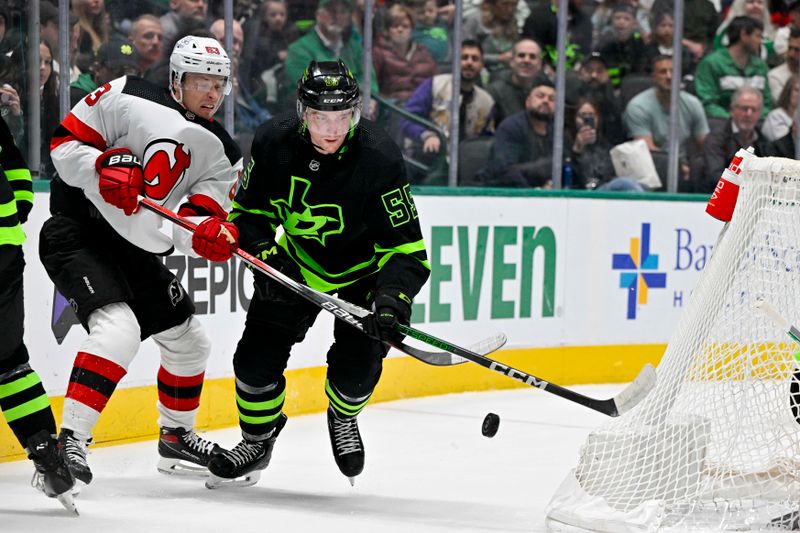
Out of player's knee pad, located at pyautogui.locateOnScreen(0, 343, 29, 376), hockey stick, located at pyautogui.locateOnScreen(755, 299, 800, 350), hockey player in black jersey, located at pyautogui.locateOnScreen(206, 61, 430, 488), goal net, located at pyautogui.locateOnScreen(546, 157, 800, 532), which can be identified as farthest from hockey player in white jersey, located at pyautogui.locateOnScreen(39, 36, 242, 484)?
hockey stick, located at pyautogui.locateOnScreen(755, 299, 800, 350)

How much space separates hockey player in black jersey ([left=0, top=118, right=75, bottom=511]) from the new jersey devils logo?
0.45m

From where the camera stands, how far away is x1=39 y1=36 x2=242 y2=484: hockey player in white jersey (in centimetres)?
309

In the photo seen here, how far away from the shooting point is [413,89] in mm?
5297

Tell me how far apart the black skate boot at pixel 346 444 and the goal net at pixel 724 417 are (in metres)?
0.54

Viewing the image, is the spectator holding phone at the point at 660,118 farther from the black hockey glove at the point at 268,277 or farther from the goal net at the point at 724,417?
the black hockey glove at the point at 268,277

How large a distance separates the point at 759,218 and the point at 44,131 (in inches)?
88.0

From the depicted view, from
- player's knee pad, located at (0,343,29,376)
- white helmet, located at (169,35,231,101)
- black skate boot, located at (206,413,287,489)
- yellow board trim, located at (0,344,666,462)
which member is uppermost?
white helmet, located at (169,35,231,101)

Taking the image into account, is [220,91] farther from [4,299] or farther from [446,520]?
[446,520]

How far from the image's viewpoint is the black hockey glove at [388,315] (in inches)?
117

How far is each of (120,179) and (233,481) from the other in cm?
87

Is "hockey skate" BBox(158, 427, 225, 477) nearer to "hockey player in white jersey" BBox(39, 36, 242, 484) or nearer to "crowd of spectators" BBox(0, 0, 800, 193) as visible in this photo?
"hockey player in white jersey" BBox(39, 36, 242, 484)

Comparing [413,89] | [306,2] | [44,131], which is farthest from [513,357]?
[44,131]

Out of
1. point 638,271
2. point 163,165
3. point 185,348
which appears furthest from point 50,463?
point 638,271

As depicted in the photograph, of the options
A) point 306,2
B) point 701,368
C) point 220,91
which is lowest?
point 701,368
